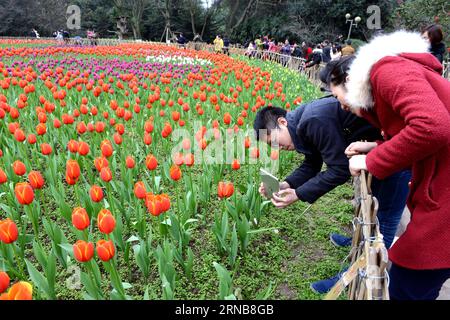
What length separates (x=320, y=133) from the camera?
208 centimetres

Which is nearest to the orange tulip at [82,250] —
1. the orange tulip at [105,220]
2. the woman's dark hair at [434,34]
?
the orange tulip at [105,220]

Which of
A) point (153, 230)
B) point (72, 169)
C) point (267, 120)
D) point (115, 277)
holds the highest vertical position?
point (267, 120)

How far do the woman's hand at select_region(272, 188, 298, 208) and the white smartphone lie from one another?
0.15 feet

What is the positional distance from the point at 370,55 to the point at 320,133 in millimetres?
588

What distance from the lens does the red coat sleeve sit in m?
1.34

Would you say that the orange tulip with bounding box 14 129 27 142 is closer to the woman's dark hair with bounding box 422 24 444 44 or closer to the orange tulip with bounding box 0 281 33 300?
the orange tulip with bounding box 0 281 33 300

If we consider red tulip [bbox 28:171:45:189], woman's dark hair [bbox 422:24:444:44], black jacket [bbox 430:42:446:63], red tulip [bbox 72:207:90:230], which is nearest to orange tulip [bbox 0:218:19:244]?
red tulip [bbox 72:207:90:230]

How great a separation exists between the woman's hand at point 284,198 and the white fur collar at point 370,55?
806 millimetres

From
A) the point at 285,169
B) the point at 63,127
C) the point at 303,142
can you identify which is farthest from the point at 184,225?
the point at 63,127

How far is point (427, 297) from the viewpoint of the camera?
176 centimetres

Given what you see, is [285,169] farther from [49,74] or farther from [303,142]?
[49,74]

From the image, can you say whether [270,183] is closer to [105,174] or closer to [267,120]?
[267,120]

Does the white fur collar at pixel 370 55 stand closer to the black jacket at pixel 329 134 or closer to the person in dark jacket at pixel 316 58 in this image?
the black jacket at pixel 329 134

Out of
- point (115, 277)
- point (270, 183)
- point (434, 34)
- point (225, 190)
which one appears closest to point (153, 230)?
point (225, 190)
